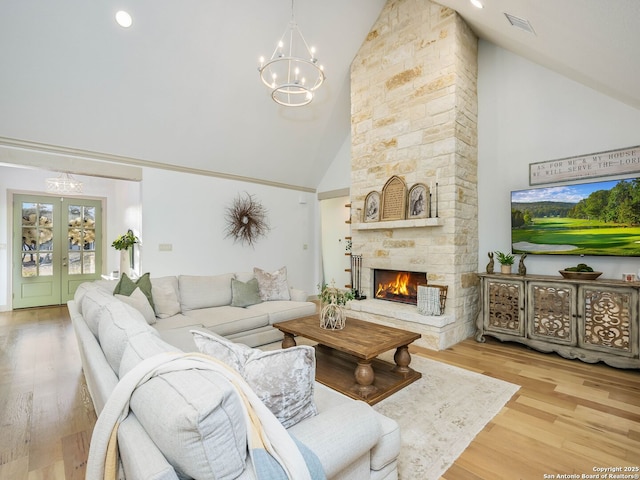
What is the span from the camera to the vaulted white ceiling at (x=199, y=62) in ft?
9.14

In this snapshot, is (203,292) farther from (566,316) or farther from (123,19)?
(566,316)

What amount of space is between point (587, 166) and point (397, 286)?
2624 mm

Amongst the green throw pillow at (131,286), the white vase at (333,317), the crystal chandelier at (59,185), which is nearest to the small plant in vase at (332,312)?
the white vase at (333,317)

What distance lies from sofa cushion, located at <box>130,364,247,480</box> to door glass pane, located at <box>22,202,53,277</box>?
23.5 feet

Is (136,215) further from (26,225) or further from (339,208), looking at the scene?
(339,208)

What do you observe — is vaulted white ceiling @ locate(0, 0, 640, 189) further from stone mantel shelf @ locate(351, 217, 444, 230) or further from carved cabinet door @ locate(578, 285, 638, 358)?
stone mantel shelf @ locate(351, 217, 444, 230)

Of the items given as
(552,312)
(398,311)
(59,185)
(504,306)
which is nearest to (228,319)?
(398,311)

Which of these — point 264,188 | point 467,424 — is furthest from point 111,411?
point 264,188

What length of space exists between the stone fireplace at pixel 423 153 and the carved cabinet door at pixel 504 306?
0.99 feet

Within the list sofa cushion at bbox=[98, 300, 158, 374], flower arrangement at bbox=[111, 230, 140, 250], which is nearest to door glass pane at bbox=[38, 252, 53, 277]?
flower arrangement at bbox=[111, 230, 140, 250]

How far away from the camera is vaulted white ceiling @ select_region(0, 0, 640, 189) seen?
9.14ft

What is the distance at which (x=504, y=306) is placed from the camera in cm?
367

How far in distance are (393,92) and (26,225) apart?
23.3 ft

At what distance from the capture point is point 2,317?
5242 mm
